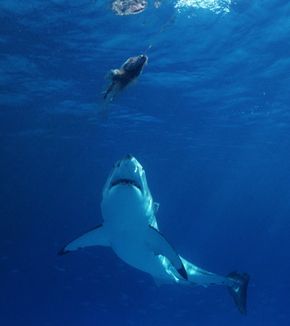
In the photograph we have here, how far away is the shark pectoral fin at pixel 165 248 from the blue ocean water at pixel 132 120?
31.0ft

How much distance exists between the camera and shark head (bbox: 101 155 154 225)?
24.2 ft

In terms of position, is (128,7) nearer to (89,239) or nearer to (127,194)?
(89,239)

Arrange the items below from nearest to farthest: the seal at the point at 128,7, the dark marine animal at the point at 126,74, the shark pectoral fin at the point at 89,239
Result: the dark marine animal at the point at 126,74, the shark pectoral fin at the point at 89,239, the seal at the point at 128,7

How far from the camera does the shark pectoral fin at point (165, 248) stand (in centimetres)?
875

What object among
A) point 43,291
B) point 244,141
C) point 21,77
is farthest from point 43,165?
point 21,77

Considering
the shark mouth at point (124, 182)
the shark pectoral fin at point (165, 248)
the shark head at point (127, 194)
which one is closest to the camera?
the shark head at point (127, 194)

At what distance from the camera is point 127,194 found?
8031 millimetres

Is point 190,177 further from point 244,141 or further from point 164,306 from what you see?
point 164,306

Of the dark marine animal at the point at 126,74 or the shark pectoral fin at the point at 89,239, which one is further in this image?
the shark pectoral fin at the point at 89,239

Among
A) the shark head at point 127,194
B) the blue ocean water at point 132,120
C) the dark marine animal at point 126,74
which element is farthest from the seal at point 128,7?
the dark marine animal at point 126,74

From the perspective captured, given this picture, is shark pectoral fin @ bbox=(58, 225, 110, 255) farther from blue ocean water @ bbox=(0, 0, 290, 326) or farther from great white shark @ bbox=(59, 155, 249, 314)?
blue ocean water @ bbox=(0, 0, 290, 326)

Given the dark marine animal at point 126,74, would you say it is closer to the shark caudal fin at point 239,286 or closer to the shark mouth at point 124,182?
the shark mouth at point 124,182

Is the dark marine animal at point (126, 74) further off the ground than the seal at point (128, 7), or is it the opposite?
the seal at point (128, 7)

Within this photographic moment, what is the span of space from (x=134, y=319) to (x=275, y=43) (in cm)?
2946
